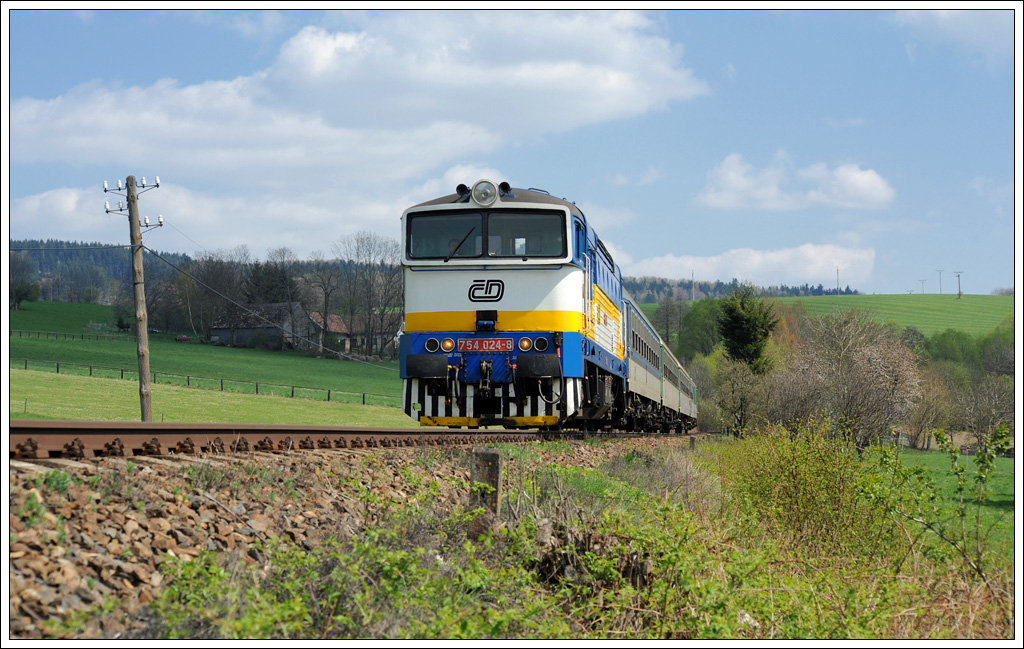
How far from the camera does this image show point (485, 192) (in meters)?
13.0

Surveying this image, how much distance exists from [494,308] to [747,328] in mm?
60564

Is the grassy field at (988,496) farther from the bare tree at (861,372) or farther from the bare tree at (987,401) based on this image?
the bare tree at (987,401)

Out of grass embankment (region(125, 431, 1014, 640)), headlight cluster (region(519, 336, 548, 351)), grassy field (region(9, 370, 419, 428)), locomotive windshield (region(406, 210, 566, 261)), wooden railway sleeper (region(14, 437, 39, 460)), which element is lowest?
grassy field (region(9, 370, 419, 428))

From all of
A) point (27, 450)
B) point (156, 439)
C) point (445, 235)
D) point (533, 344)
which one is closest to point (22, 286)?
point (445, 235)

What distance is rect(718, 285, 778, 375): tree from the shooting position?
69500 millimetres

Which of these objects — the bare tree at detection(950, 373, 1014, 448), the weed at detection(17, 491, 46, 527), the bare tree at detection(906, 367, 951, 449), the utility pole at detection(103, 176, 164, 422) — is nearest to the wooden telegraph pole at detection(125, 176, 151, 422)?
the utility pole at detection(103, 176, 164, 422)

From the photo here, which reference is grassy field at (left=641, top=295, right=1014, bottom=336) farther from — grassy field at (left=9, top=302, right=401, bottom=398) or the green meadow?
grassy field at (left=9, top=302, right=401, bottom=398)

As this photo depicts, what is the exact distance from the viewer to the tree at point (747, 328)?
228 ft

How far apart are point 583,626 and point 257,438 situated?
441 cm

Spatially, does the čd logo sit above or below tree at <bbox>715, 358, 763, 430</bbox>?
above

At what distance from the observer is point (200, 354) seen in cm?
6800

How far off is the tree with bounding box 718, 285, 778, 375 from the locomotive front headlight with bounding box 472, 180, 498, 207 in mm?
59704

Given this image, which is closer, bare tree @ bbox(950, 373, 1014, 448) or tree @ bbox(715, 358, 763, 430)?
bare tree @ bbox(950, 373, 1014, 448)

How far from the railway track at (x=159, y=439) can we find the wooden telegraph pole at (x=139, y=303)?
40.3 feet
